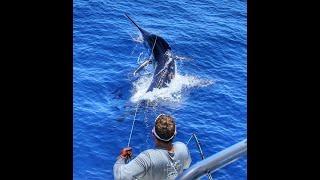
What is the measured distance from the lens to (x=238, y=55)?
3.59 metres

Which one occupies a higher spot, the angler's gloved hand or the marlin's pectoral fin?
the marlin's pectoral fin

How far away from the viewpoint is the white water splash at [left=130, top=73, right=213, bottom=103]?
3598 millimetres

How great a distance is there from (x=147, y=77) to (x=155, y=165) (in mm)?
680

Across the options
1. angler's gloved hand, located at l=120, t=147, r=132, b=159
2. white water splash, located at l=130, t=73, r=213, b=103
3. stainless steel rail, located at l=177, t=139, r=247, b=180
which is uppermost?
stainless steel rail, located at l=177, t=139, r=247, b=180

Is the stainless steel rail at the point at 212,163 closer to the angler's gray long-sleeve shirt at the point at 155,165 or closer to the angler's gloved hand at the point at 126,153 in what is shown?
the angler's gray long-sleeve shirt at the point at 155,165

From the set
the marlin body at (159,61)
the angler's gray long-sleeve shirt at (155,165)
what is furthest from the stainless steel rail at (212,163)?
the marlin body at (159,61)

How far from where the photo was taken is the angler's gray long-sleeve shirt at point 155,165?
10.1 feet

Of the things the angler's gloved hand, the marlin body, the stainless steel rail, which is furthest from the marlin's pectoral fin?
the stainless steel rail

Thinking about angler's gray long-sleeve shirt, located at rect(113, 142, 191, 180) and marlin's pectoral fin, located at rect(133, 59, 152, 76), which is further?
marlin's pectoral fin, located at rect(133, 59, 152, 76)

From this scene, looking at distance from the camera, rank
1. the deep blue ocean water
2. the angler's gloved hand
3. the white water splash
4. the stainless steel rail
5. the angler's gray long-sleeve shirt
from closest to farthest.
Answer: the stainless steel rail
the angler's gray long-sleeve shirt
the angler's gloved hand
the deep blue ocean water
the white water splash

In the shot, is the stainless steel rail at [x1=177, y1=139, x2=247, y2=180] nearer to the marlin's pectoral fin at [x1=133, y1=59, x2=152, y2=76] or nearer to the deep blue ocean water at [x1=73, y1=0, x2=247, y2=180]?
the deep blue ocean water at [x1=73, y1=0, x2=247, y2=180]
